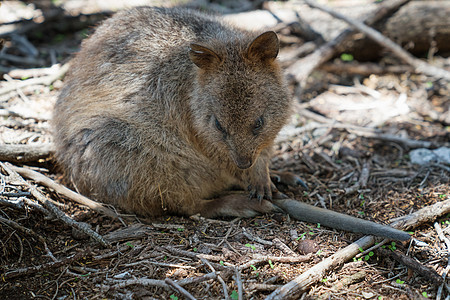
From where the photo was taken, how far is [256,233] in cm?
382

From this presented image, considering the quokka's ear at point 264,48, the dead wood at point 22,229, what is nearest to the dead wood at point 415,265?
the quokka's ear at point 264,48

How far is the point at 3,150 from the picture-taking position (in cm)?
419

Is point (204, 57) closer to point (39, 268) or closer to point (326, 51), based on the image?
point (39, 268)

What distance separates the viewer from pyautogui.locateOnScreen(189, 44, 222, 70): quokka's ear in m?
3.54

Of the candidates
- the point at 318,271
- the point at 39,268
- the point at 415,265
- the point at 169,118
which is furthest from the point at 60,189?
the point at 415,265

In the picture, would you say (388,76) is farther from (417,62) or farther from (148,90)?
(148,90)

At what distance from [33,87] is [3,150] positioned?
6.34 ft

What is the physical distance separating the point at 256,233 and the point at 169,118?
1.45 metres

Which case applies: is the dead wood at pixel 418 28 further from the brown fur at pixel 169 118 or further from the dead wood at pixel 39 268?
the dead wood at pixel 39 268

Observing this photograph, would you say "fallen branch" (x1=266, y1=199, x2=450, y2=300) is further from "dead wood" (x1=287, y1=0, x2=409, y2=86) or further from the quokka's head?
"dead wood" (x1=287, y1=0, x2=409, y2=86)

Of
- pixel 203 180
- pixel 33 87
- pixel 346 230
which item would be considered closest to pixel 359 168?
pixel 346 230

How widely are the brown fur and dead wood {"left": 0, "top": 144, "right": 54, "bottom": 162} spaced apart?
0.87 feet

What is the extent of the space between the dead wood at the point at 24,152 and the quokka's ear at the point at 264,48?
2.54 meters

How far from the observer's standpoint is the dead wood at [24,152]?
421 cm
